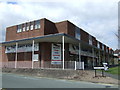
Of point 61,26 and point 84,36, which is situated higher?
point 61,26

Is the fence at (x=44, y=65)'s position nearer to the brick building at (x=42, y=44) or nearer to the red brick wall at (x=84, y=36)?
the brick building at (x=42, y=44)

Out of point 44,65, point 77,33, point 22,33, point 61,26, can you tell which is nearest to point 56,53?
point 44,65

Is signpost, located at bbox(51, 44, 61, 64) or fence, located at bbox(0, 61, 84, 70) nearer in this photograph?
fence, located at bbox(0, 61, 84, 70)

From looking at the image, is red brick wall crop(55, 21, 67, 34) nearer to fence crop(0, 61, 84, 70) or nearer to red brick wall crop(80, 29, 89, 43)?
fence crop(0, 61, 84, 70)

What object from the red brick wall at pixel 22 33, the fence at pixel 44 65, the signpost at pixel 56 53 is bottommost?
the fence at pixel 44 65

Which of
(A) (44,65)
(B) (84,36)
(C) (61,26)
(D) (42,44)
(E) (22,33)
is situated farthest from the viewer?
(B) (84,36)

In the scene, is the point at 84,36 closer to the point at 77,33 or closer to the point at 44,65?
the point at 77,33

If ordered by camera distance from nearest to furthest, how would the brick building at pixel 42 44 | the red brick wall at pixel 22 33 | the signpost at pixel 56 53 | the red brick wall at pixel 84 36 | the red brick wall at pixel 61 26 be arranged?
the brick building at pixel 42 44 < the signpost at pixel 56 53 < the red brick wall at pixel 22 33 < the red brick wall at pixel 61 26 < the red brick wall at pixel 84 36

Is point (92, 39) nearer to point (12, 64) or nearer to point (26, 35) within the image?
point (26, 35)

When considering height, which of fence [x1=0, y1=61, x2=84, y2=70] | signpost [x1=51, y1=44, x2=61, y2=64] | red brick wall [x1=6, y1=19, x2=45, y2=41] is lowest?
fence [x1=0, y1=61, x2=84, y2=70]

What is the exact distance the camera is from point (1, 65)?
27.3 m

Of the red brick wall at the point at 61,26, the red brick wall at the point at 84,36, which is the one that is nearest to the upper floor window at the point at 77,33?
the red brick wall at the point at 84,36

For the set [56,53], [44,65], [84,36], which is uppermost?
[84,36]

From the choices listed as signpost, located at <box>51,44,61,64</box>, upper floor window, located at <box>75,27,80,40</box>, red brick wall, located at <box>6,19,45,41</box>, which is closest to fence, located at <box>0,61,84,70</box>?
signpost, located at <box>51,44,61,64</box>
